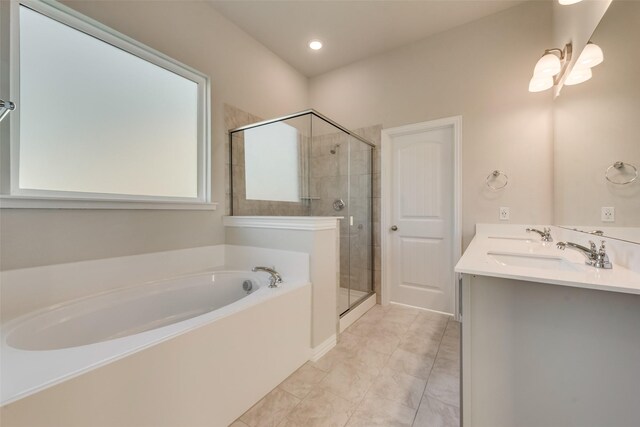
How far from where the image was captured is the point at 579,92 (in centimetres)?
151

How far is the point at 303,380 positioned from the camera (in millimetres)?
1550

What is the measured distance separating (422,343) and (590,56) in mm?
2060

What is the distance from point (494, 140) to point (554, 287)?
5.46 feet

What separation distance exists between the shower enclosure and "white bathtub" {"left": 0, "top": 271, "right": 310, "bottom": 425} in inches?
30.4

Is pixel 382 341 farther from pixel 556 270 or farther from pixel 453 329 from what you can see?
pixel 556 270

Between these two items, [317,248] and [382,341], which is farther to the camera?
[382,341]

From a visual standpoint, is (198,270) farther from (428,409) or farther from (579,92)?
(579,92)

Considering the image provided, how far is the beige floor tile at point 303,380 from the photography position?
4.76 ft

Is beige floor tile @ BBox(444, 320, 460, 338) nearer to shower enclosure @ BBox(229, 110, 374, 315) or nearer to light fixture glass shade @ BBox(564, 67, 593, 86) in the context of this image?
shower enclosure @ BBox(229, 110, 374, 315)

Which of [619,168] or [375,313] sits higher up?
[619,168]

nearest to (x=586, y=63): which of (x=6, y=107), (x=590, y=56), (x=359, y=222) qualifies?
(x=590, y=56)

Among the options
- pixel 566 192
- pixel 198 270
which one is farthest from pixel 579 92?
pixel 198 270

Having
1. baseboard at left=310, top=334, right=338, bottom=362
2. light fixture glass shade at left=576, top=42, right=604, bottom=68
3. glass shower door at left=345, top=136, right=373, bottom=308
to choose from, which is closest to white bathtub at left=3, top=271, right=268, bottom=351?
baseboard at left=310, top=334, right=338, bottom=362

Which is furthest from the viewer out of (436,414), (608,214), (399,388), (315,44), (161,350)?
(315,44)
